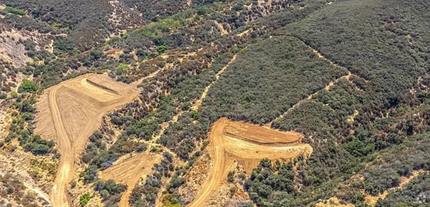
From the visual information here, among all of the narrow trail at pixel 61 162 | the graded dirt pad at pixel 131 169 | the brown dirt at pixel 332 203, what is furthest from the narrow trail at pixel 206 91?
the brown dirt at pixel 332 203

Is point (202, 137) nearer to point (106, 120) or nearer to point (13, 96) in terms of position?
point (106, 120)

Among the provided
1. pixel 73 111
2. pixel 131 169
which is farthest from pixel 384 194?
pixel 73 111

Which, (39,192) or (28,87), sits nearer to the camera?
(39,192)

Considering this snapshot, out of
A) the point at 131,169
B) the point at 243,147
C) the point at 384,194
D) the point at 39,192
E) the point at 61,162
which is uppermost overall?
the point at 61,162

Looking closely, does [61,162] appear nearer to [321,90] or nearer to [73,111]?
[73,111]

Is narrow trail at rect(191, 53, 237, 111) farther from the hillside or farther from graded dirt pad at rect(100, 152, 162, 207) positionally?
graded dirt pad at rect(100, 152, 162, 207)

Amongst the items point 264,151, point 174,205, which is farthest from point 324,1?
point 174,205

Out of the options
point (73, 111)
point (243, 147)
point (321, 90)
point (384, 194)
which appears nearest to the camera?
point (384, 194)

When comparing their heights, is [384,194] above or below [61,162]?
below
